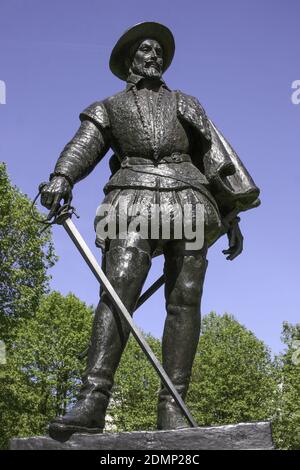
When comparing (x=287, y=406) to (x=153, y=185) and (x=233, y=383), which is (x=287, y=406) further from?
(x=153, y=185)

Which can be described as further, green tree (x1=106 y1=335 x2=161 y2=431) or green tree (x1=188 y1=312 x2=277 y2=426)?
green tree (x1=106 y1=335 x2=161 y2=431)

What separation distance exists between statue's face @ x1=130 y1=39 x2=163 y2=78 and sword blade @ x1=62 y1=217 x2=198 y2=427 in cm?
160

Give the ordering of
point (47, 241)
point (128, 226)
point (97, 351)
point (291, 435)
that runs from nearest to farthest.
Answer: point (97, 351) < point (128, 226) < point (47, 241) < point (291, 435)

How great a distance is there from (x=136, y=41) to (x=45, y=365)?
1984 centimetres

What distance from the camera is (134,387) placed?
27469mm

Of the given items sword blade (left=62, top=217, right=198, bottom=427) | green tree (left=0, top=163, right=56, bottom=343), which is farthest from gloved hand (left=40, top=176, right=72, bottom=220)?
green tree (left=0, top=163, right=56, bottom=343)

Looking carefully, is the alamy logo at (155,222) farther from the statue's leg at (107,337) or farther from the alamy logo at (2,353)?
the alamy logo at (2,353)

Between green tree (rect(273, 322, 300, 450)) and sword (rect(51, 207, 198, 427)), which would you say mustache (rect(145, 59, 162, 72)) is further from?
green tree (rect(273, 322, 300, 450))

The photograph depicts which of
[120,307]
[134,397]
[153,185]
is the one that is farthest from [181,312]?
[134,397]

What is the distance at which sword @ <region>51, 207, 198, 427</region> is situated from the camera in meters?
4.50
